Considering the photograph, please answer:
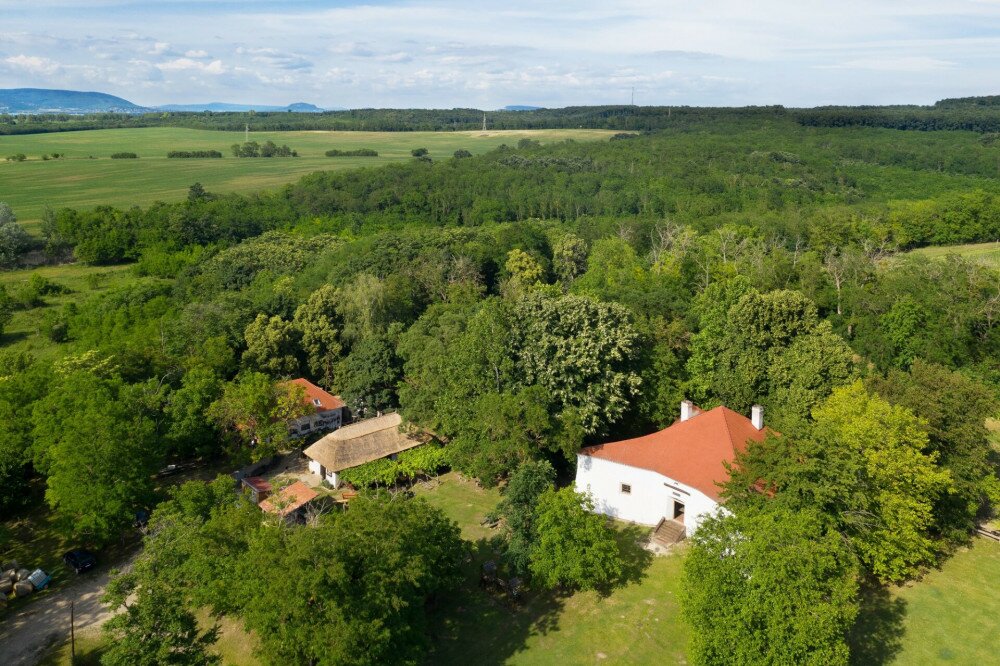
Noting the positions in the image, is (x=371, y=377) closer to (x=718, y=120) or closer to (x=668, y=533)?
(x=668, y=533)

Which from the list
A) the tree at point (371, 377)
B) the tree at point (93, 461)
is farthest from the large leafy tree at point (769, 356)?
the tree at point (93, 461)

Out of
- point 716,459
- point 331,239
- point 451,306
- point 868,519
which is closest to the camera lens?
point 868,519

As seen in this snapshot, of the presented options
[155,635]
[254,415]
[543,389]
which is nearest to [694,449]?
[543,389]

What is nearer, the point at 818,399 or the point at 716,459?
the point at 716,459

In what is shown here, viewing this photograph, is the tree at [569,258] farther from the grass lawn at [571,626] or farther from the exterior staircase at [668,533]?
the grass lawn at [571,626]

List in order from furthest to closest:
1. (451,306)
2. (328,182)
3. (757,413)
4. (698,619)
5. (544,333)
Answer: (328,182)
(451,306)
(544,333)
(757,413)
(698,619)

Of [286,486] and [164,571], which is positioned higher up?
[164,571]

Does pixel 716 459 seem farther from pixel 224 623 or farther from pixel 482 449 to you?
pixel 224 623

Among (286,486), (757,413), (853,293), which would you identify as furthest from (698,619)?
(853,293)

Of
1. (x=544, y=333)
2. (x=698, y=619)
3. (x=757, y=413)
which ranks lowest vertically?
(x=698, y=619)
